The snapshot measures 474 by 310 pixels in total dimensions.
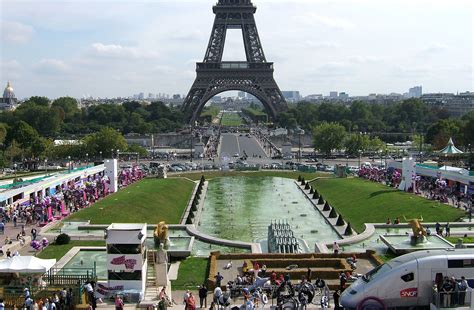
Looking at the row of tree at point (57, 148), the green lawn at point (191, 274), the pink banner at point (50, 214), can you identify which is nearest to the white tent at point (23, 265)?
the green lawn at point (191, 274)

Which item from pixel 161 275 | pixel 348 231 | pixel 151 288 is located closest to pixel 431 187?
pixel 348 231

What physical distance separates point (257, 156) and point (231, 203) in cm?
4313

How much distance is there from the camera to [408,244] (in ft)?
109

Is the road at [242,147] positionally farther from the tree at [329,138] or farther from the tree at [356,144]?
the tree at [356,144]

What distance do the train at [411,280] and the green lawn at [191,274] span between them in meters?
8.53

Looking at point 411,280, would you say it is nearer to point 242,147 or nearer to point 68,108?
point 242,147

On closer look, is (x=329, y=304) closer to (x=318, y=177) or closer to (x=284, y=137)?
(x=318, y=177)

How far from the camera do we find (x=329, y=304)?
2380 cm

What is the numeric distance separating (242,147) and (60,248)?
263 ft

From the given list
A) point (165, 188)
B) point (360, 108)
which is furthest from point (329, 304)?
point (360, 108)

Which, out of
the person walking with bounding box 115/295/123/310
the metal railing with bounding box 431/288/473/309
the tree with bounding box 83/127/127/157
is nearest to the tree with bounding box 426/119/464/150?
the tree with bounding box 83/127/127/157

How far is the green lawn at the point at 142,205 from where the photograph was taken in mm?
43250

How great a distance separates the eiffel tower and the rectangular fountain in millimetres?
100144

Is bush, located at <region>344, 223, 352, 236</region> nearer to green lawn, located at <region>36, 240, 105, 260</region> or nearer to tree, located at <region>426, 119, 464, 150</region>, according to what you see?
green lawn, located at <region>36, 240, 105, 260</region>
